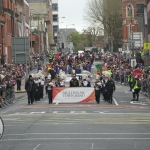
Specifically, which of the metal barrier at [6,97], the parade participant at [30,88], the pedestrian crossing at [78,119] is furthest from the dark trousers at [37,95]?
the pedestrian crossing at [78,119]

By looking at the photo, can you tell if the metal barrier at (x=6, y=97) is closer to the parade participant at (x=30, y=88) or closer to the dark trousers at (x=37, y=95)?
the parade participant at (x=30, y=88)

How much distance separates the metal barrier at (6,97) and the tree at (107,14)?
9090 centimetres

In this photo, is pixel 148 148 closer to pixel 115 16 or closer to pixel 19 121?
pixel 19 121

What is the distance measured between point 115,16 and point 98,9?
443 cm

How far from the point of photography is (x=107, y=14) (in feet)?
434

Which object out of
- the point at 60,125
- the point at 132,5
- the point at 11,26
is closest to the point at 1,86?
the point at 60,125

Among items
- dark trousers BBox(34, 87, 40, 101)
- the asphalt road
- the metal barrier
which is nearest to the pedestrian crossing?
the asphalt road

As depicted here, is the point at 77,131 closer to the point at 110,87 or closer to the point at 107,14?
the point at 110,87

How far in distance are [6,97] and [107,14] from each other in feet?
310

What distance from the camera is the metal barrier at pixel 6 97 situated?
37.3 m

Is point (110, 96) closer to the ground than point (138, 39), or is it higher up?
closer to the ground

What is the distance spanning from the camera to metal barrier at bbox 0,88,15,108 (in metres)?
37.3

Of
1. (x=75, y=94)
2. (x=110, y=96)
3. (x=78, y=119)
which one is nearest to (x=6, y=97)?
(x=75, y=94)

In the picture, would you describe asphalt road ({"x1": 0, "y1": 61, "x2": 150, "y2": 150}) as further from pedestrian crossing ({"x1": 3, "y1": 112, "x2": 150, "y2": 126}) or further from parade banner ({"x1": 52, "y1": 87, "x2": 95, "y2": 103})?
parade banner ({"x1": 52, "y1": 87, "x2": 95, "y2": 103})
